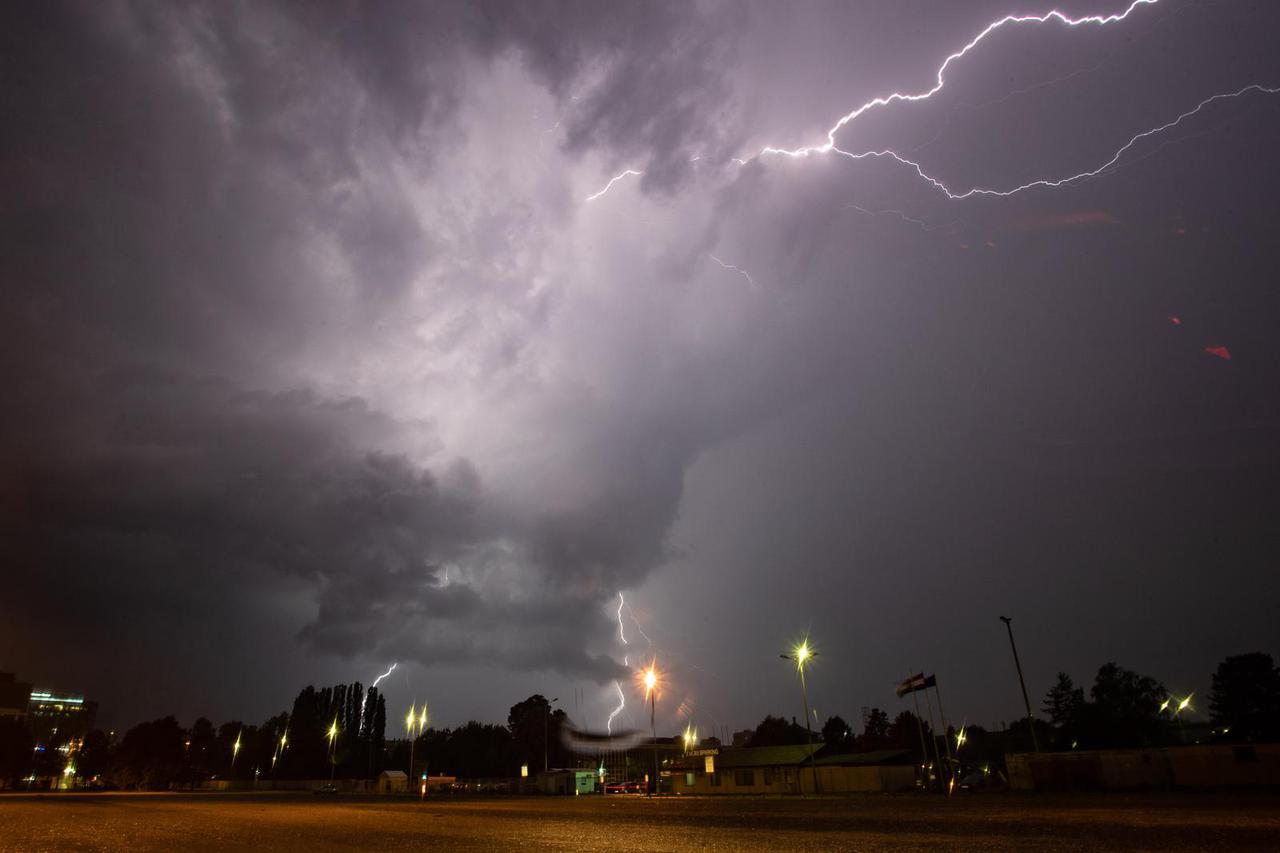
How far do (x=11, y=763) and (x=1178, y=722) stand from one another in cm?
15276

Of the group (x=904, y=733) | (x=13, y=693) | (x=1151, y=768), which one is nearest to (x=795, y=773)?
(x=1151, y=768)

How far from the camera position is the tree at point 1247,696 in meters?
75.0

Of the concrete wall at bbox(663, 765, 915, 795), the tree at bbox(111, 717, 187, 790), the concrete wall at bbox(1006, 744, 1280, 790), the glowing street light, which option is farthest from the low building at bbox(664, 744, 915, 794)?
the tree at bbox(111, 717, 187, 790)

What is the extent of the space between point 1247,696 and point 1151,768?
57344mm

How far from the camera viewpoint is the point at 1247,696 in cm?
7894

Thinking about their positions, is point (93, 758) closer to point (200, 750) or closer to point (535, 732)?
point (200, 750)

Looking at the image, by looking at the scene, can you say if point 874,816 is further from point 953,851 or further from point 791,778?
point 791,778

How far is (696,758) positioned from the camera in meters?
78.3

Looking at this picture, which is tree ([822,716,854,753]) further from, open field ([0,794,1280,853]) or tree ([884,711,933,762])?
open field ([0,794,1280,853])

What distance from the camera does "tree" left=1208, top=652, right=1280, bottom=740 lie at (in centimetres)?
7500

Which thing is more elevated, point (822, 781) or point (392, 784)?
point (822, 781)

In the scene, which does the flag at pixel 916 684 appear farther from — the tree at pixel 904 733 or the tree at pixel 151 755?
the tree at pixel 151 755

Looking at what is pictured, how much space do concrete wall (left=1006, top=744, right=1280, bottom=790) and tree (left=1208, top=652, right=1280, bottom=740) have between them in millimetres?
49854

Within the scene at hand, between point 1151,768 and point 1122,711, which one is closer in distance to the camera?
point 1151,768
